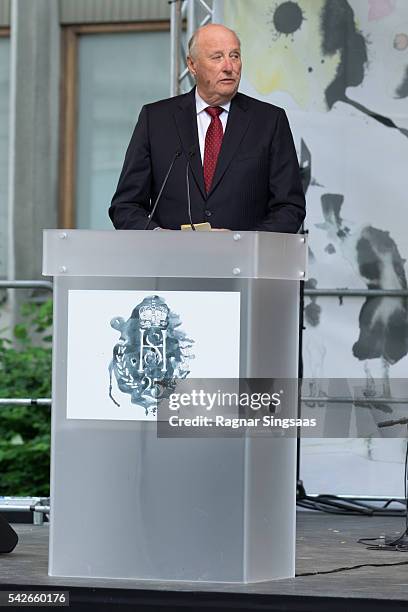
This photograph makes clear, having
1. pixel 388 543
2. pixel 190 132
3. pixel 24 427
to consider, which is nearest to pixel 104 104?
pixel 24 427

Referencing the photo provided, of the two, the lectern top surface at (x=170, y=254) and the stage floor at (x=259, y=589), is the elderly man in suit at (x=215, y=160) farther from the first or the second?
the stage floor at (x=259, y=589)

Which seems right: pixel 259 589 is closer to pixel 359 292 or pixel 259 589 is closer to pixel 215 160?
pixel 215 160

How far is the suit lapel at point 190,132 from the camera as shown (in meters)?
4.35

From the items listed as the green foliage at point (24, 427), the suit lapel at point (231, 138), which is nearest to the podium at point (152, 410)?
the suit lapel at point (231, 138)

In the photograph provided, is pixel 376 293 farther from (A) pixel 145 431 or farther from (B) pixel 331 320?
(A) pixel 145 431

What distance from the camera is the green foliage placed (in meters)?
8.73

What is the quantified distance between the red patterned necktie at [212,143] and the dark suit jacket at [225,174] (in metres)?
0.04

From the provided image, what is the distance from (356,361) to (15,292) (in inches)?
213

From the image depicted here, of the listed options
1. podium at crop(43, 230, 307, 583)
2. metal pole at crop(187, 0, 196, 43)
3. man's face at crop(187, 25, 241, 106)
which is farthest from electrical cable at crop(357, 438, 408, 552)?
metal pole at crop(187, 0, 196, 43)

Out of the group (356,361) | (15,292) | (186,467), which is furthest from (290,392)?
(15,292)

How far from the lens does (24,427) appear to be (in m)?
9.00

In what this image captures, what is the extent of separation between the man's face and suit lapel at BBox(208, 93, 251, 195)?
78 millimetres

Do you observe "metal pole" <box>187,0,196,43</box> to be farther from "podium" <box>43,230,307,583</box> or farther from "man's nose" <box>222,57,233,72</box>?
"podium" <box>43,230,307,583</box>

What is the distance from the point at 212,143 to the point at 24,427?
4956 millimetres
